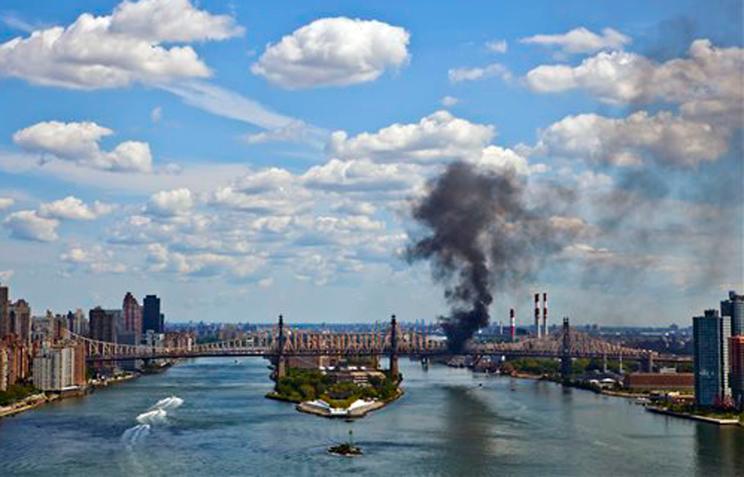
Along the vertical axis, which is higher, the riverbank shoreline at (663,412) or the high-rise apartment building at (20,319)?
the high-rise apartment building at (20,319)

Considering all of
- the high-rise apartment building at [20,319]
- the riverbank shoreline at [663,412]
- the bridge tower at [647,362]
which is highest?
A: the high-rise apartment building at [20,319]

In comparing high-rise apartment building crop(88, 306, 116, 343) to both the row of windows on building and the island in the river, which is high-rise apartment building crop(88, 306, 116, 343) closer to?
the island in the river

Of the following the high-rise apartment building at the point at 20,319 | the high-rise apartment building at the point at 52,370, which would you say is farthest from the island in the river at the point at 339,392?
the high-rise apartment building at the point at 20,319

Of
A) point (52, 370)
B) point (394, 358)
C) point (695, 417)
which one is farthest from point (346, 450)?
point (394, 358)

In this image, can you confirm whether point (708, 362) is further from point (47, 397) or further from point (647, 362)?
point (47, 397)

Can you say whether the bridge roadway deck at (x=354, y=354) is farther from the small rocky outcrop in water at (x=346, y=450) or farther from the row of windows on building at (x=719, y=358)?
the small rocky outcrop in water at (x=346, y=450)

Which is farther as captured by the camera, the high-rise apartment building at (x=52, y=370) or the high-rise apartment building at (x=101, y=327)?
the high-rise apartment building at (x=101, y=327)

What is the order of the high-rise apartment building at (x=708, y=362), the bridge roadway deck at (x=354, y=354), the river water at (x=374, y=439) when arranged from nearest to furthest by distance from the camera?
1. the river water at (x=374, y=439)
2. the high-rise apartment building at (x=708, y=362)
3. the bridge roadway deck at (x=354, y=354)

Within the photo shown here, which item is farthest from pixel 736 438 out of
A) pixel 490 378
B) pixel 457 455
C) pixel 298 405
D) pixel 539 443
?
pixel 490 378
